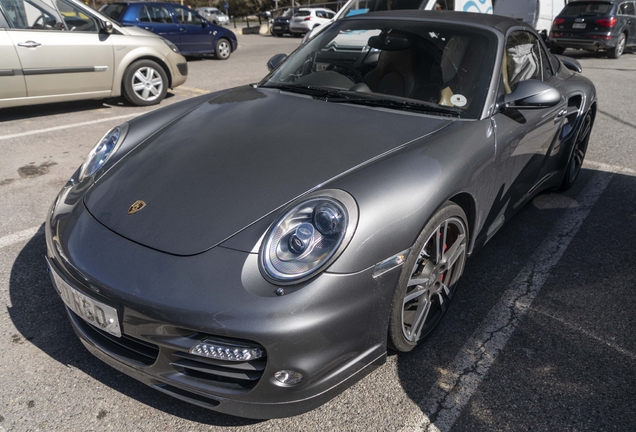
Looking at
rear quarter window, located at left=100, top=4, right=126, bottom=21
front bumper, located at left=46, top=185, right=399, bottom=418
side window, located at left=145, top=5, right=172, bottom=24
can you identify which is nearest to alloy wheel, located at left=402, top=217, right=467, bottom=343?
front bumper, located at left=46, top=185, right=399, bottom=418

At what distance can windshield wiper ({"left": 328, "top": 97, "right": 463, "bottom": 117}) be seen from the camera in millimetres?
2740

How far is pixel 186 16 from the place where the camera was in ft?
40.7

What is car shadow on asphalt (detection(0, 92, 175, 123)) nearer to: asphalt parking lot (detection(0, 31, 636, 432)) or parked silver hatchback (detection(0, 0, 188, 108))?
parked silver hatchback (detection(0, 0, 188, 108))

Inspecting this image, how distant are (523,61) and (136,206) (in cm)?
257

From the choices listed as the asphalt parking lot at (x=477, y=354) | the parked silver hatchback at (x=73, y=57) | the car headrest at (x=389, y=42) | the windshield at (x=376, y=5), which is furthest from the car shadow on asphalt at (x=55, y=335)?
the windshield at (x=376, y=5)

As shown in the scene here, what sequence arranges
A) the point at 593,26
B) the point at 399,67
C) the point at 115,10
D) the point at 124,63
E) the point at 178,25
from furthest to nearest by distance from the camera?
the point at 593,26, the point at 178,25, the point at 115,10, the point at 124,63, the point at 399,67

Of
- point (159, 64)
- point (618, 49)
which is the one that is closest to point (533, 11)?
point (618, 49)

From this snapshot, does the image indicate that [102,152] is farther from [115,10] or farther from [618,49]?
[618,49]

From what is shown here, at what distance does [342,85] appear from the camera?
3.14 meters

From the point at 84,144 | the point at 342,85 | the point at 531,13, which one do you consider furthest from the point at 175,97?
the point at 531,13

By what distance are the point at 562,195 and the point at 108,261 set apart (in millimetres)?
3701

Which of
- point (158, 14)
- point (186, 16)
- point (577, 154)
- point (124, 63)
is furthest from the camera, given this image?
point (186, 16)

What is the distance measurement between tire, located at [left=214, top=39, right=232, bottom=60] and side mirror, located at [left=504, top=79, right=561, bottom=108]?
11.2m

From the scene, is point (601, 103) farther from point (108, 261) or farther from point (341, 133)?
point (108, 261)
